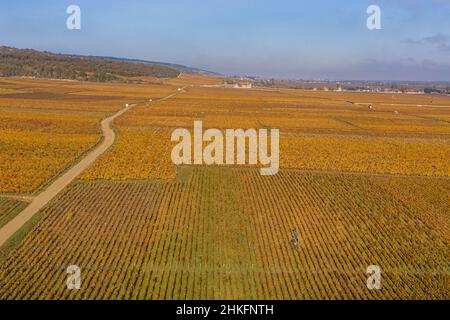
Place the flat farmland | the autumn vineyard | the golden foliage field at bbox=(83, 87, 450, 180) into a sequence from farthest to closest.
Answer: the golden foliage field at bbox=(83, 87, 450, 180) → the autumn vineyard → the flat farmland

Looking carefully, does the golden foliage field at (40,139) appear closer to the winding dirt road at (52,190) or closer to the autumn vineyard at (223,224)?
the autumn vineyard at (223,224)

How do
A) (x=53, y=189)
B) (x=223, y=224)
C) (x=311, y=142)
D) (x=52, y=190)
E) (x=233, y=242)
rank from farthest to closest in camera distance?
(x=311, y=142) < (x=53, y=189) < (x=52, y=190) < (x=223, y=224) < (x=233, y=242)

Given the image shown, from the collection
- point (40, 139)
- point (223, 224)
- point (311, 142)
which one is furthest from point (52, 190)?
point (311, 142)

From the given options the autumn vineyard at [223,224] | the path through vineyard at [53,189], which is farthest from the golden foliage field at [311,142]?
the path through vineyard at [53,189]

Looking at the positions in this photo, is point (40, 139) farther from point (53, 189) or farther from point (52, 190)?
point (52, 190)

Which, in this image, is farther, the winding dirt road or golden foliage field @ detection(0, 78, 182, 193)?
golden foliage field @ detection(0, 78, 182, 193)

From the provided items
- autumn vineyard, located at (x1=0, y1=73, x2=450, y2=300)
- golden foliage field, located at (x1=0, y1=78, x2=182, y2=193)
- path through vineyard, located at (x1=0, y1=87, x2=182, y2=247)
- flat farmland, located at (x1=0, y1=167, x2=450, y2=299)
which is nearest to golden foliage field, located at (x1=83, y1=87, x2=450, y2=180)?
autumn vineyard, located at (x1=0, y1=73, x2=450, y2=300)

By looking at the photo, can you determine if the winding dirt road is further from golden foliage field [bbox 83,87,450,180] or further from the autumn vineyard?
golden foliage field [bbox 83,87,450,180]
